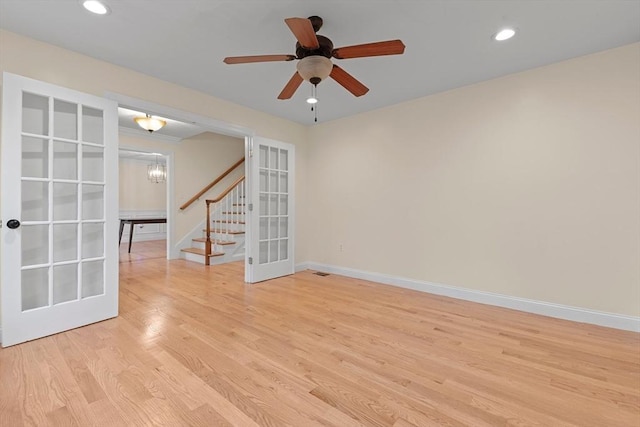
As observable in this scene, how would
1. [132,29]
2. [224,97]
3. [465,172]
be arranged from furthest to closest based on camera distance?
[224,97] → [465,172] → [132,29]

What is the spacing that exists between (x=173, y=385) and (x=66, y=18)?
271cm

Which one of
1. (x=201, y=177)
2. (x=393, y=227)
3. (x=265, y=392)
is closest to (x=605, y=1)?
(x=393, y=227)

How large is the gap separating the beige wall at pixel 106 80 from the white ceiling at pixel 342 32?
92 mm

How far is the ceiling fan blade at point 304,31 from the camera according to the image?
5.20 feet

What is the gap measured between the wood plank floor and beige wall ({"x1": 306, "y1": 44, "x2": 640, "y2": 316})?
49 centimetres

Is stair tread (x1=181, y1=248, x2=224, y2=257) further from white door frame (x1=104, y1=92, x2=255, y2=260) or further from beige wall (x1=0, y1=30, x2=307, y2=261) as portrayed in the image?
beige wall (x1=0, y1=30, x2=307, y2=261)

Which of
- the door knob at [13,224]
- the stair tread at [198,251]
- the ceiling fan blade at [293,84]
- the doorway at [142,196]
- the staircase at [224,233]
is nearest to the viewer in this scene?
the door knob at [13,224]

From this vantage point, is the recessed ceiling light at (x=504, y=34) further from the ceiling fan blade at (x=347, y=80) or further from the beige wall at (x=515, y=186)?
the ceiling fan blade at (x=347, y=80)

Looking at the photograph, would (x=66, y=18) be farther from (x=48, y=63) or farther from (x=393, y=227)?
(x=393, y=227)

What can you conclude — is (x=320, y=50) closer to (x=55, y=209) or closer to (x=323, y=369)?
(x=323, y=369)

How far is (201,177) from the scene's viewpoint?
243 inches

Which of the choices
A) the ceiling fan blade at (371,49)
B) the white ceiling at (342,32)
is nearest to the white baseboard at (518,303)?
the white ceiling at (342,32)

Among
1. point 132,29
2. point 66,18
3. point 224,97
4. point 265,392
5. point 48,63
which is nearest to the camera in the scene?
point 265,392

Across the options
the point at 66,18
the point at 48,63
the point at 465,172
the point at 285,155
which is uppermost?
the point at 66,18
